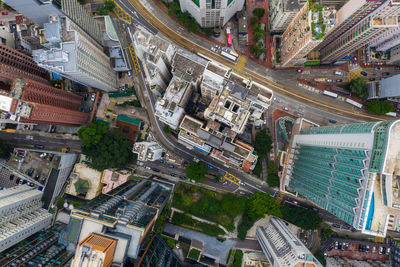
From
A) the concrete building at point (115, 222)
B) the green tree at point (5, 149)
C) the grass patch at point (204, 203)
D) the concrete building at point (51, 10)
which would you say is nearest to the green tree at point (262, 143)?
the grass patch at point (204, 203)

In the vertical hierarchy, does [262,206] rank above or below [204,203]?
above

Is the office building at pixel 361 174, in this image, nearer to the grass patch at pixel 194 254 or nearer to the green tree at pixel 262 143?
the green tree at pixel 262 143

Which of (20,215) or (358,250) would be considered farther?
(358,250)

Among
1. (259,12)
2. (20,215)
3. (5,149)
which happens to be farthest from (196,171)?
(5,149)

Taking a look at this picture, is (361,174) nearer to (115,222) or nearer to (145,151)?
(115,222)

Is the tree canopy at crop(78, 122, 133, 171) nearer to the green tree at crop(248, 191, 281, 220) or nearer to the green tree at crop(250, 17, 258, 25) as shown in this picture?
the green tree at crop(248, 191, 281, 220)

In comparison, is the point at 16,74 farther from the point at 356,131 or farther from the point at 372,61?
the point at 372,61

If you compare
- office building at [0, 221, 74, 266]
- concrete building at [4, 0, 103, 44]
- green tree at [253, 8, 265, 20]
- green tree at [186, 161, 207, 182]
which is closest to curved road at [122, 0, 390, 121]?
green tree at [253, 8, 265, 20]
